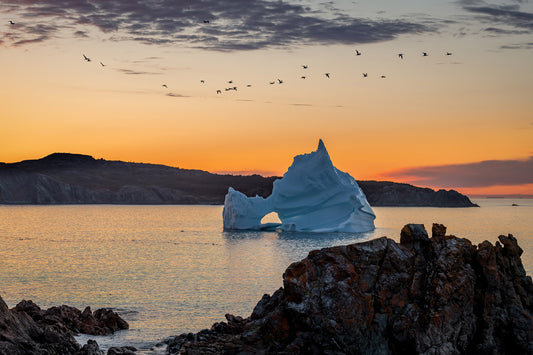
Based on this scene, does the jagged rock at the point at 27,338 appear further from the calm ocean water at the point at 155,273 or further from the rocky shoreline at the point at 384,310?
the calm ocean water at the point at 155,273

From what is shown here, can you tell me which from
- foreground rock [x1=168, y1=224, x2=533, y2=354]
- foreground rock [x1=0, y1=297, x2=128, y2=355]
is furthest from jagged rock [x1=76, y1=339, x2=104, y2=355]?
foreground rock [x1=168, y1=224, x2=533, y2=354]

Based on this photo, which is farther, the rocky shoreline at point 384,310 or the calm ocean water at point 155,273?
the calm ocean water at point 155,273

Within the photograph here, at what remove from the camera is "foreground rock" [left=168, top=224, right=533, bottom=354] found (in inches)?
532

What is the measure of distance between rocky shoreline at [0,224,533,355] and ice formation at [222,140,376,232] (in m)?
33.7

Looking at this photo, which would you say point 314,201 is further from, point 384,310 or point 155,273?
point 384,310

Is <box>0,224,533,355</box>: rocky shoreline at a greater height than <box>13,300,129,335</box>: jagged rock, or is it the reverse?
<box>0,224,533,355</box>: rocky shoreline

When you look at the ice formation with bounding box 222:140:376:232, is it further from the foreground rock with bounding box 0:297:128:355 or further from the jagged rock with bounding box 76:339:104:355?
the jagged rock with bounding box 76:339:104:355

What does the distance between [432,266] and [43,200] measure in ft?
554

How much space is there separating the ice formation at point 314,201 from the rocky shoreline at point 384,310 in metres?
33.7

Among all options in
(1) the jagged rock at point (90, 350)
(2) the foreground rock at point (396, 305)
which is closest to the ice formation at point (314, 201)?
(2) the foreground rock at point (396, 305)

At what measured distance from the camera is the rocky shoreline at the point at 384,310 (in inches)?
531

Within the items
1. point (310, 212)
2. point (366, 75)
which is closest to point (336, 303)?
point (366, 75)

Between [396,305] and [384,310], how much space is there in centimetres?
30

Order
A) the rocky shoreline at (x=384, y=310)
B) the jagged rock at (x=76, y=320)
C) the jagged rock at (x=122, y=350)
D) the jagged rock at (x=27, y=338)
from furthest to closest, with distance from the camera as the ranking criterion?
the jagged rock at (x=76, y=320) → the jagged rock at (x=122, y=350) → the rocky shoreline at (x=384, y=310) → the jagged rock at (x=27, y=338)
